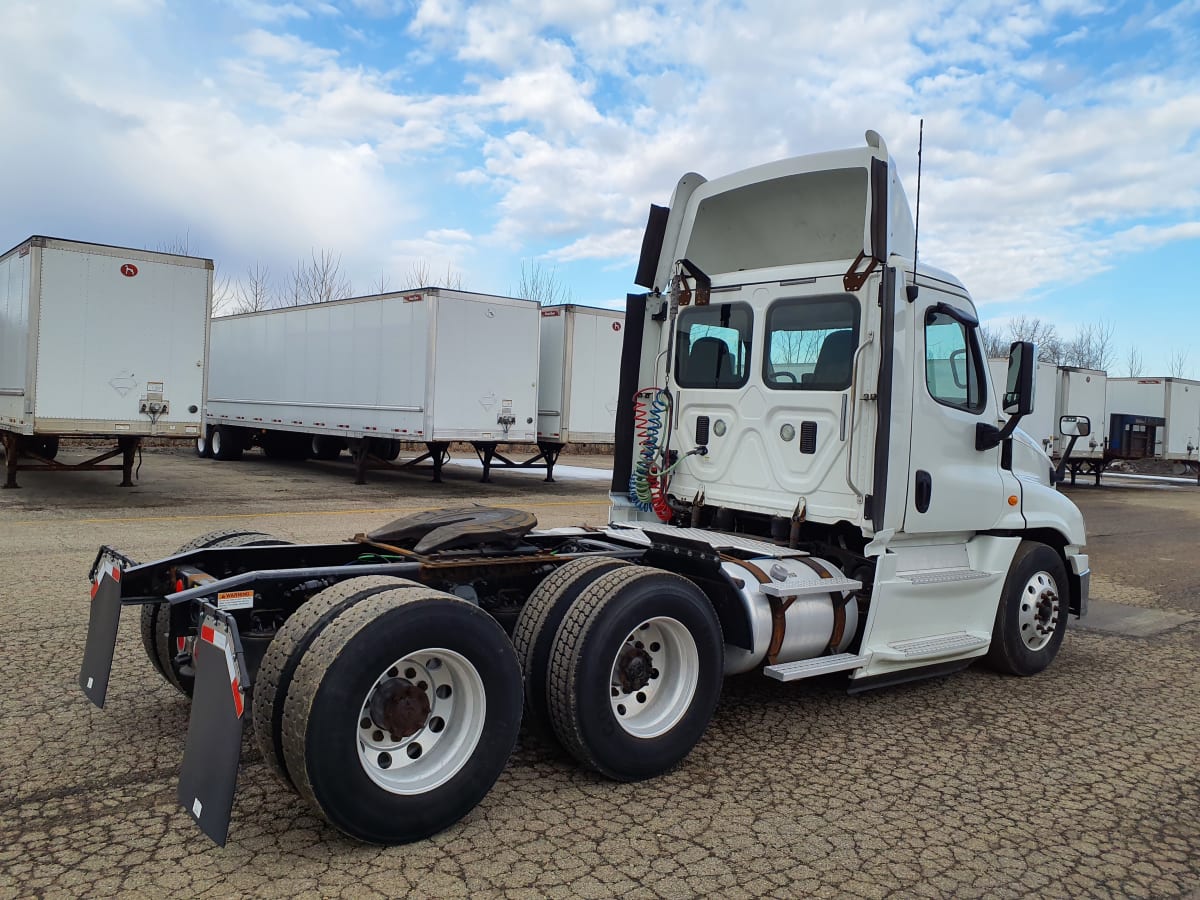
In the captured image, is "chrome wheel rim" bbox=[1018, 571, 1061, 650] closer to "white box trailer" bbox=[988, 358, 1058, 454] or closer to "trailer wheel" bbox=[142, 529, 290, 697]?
"trailer wheel" bbox=[142, 529, 290, 697]

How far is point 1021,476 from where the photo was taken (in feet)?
19.8

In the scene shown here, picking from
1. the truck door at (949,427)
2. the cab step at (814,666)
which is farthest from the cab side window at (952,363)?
the cab step at (814,666)

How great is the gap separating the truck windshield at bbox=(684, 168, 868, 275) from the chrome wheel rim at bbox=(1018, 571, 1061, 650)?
2.44m

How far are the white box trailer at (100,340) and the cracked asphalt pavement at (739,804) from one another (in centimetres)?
784

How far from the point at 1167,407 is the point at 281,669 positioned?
3221 cm

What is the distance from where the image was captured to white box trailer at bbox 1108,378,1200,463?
95.5 ft

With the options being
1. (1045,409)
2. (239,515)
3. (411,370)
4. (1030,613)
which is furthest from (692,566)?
(1045,409)

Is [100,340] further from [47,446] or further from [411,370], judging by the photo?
[411,370]

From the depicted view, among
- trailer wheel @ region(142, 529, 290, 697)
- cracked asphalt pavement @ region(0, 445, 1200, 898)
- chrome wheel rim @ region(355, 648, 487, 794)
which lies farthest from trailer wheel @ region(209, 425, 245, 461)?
chrome wheel rim @ region(355, 648, 487, 794)

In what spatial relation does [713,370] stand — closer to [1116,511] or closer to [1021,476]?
[1021,476]

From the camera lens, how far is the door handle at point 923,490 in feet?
17.1

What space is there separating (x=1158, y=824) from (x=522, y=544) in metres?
3.18

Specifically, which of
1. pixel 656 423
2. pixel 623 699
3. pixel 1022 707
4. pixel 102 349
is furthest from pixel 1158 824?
pixel 102 349

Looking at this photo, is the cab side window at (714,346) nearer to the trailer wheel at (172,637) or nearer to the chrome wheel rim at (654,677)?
the chrome wheel rim at (654,677)
